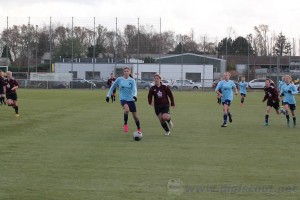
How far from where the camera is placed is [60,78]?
225 ft

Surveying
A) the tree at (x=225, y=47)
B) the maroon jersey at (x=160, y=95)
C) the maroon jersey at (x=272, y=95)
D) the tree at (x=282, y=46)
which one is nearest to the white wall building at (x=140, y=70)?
the tree at (x=225, y=47)

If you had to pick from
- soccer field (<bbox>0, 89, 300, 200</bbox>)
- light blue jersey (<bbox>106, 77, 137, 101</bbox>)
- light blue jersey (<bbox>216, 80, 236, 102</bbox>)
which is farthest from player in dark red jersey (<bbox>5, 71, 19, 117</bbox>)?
light blue jersey (<bbox>216, 80, 236, 102</bbox>)

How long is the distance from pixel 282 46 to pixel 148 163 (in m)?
80.7

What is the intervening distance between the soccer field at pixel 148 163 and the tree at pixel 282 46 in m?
67.4

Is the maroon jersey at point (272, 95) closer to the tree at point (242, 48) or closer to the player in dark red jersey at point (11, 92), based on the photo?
the player in dark red jersey at point (11, 92)

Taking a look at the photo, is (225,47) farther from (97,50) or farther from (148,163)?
(148,163)

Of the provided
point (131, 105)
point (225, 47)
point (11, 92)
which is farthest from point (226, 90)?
point (225, 47)

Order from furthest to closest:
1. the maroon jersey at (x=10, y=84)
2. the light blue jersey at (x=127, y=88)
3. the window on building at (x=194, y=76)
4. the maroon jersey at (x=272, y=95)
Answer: the window on building at (x=194, y=76) → the maroon jersey at (x=10, y=84) → the maroon jersey at (x=272, y=95) → the light blue jersey at (x=127, y=88)

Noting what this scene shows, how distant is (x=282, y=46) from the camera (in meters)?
87.9

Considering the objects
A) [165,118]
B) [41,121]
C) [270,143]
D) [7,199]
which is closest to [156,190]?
[7,199]

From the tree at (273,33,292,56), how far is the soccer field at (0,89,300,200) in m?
67.4

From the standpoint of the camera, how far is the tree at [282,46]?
3285 inches

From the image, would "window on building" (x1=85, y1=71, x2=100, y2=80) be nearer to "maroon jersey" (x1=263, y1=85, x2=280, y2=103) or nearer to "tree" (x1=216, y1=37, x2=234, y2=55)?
"tree" (x1=216, y1=37, x2=234, y2=55)

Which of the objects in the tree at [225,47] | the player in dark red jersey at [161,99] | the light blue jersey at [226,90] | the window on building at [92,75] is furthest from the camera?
the tree at [225,47]
